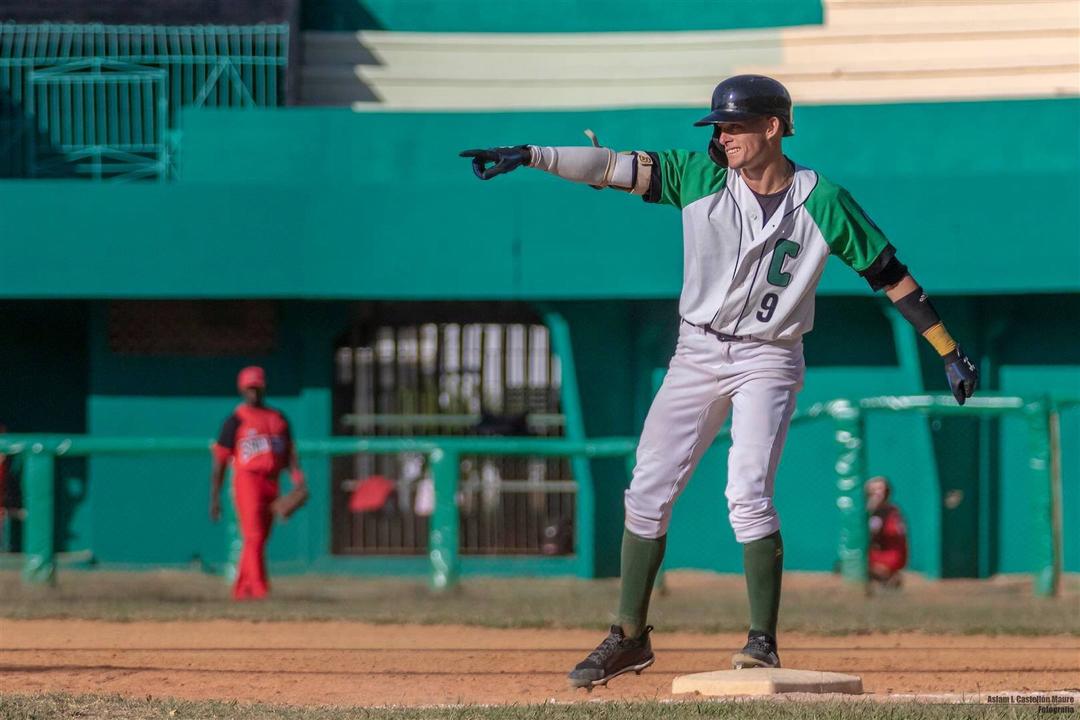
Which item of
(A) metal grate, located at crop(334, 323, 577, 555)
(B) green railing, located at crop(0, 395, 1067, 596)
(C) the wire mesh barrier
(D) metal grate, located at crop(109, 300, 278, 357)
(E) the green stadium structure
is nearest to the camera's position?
(B) green railing, located at crop(0, 395, 1067, 596)

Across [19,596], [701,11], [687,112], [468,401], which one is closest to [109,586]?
[19,596]

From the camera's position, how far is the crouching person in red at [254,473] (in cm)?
1242

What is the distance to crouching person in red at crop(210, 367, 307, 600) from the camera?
12422 mm

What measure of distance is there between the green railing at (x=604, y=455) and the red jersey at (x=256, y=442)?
83cm

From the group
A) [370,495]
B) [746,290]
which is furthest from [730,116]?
[370,495]

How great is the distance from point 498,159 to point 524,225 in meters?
9.16

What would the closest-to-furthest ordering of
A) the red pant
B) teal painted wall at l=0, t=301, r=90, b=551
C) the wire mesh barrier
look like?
the red pant < the wire mesh barrier < teal painted wall at l=0, t=301, r=90, b=551

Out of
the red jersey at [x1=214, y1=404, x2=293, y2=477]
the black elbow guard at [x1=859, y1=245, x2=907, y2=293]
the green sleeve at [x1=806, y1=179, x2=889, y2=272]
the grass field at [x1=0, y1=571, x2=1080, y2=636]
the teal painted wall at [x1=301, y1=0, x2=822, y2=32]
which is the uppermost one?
the teal painted wall at [x1=301, y1=0, x2=822, y2=32]

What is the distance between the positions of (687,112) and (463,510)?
4014 mm

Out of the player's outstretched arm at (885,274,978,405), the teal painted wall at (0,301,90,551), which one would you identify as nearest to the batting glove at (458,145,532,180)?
the player's outstretched arm at (885,274,978,405)

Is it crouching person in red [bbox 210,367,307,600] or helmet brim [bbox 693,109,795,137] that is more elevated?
helmet brim [bbox 693,109,795,137]

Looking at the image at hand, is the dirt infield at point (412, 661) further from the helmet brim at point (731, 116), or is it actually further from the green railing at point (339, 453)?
the green railing at point (339, 453)

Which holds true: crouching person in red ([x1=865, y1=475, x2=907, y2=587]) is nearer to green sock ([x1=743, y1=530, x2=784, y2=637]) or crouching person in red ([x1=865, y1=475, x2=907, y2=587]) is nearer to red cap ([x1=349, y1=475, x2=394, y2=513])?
red cap ([x1=349, y1=475, x2=394, y2=513])

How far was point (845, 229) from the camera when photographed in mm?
6176
